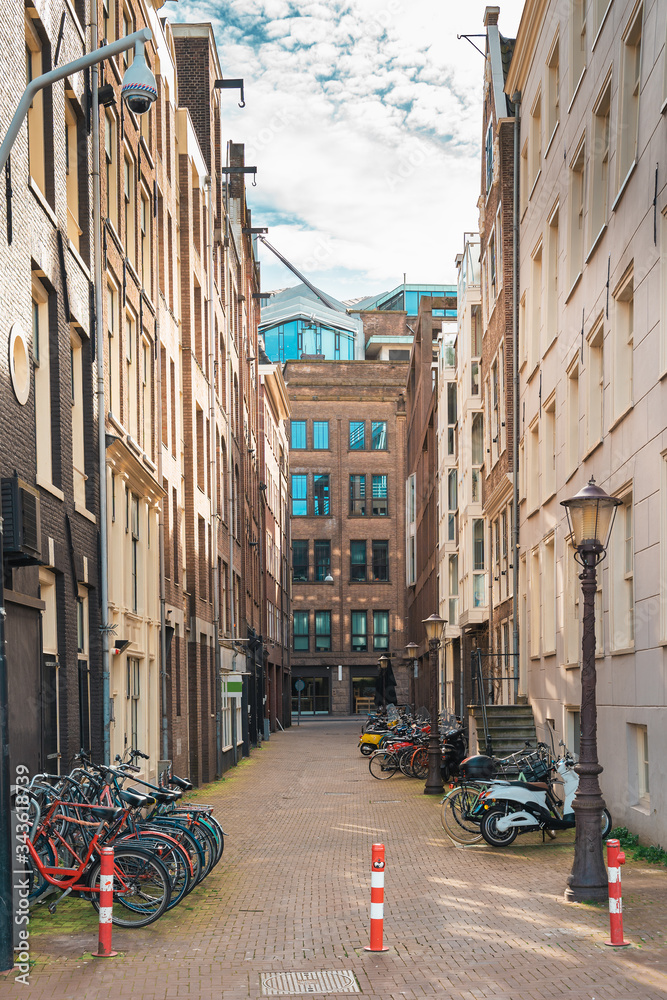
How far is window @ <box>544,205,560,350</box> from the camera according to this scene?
22.1m

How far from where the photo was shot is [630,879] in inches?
467

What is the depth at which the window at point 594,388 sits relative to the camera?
1777cm

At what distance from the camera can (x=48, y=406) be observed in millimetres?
13633

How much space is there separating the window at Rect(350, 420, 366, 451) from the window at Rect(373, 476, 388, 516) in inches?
93.7

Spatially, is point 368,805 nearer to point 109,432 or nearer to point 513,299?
point 109,432

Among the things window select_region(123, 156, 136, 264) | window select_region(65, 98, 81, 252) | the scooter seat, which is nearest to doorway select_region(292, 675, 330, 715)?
window select_region(123, 156, 136, 264)

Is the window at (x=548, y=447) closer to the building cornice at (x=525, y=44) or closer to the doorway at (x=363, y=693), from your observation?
the building cornice at (x=525, y=44)

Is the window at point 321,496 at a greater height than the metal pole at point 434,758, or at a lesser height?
greater

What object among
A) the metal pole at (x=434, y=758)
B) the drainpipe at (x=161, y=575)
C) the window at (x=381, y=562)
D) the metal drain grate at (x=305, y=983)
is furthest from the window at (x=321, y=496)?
the metal drain grate at (x=305, y=983)

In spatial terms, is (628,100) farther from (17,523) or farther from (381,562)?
(381,562)

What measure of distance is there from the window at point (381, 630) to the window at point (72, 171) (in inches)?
2225

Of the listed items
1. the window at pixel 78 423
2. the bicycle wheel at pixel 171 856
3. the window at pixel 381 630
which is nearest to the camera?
the bicycle wheel at pixel 171 856

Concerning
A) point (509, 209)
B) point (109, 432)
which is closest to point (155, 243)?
point (109, 432)

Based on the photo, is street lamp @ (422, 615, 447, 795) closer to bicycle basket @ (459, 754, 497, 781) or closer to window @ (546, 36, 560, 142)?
bicycle basket @ (459, 754, 497, 781)
